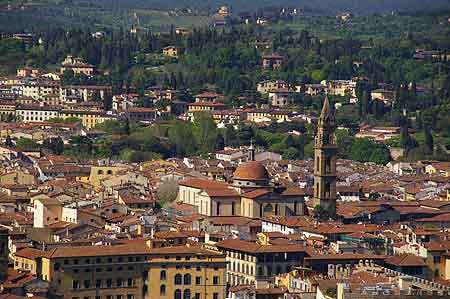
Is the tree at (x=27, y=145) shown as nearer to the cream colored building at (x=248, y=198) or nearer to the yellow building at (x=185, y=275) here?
the cream colored building at (x=248, y=198)

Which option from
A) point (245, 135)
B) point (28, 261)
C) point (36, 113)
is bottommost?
point (36, 113)

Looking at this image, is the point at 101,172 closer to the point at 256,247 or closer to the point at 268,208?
the point at 268,208

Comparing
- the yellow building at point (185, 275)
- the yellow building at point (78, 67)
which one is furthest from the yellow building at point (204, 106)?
the yellow building at point (185, 275)

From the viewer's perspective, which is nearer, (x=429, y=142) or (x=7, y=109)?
(x=429, y=142)

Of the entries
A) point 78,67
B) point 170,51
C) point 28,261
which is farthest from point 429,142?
point 28,261

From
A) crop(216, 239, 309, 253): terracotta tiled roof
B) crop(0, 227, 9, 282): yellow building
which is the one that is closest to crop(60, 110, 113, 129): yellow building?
crop(216, 239, 309, 253): terracotta tiled roof

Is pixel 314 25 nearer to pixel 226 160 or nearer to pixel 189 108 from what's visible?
pixel 189 108

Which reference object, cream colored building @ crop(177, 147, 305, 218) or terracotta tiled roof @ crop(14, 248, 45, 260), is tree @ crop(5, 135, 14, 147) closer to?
cream colored building @ crop(177, 147, 305, 218)
